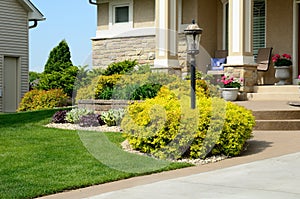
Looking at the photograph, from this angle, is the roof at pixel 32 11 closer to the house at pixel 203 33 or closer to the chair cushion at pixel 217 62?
the house at pixel 203 33

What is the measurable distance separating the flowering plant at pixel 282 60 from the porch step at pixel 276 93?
1240 millimetres

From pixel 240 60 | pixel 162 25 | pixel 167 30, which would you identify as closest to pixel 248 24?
pixel 240 60

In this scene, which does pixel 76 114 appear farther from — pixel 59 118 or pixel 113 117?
pixel 113 117

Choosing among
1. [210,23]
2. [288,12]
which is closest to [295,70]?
[288,12]

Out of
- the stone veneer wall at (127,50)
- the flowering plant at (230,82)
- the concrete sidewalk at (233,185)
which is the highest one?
the stone veneer wall at (127,50)

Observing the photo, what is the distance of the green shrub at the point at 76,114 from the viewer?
468 inches

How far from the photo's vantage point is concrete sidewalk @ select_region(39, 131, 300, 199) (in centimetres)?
576

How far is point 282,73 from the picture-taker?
51.9 ft

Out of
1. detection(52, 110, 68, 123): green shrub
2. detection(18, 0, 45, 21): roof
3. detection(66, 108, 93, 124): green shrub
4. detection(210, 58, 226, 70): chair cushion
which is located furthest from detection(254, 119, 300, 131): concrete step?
detection(18, 0, 45, 21): roof

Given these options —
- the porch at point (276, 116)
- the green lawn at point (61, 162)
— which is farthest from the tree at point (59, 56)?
the green lawn at point (61, 162)

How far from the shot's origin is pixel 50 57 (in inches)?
997

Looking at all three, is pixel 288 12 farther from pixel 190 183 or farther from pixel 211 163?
pixel 190 183

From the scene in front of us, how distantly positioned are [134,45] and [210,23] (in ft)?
9.27

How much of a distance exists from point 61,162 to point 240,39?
316 inches
